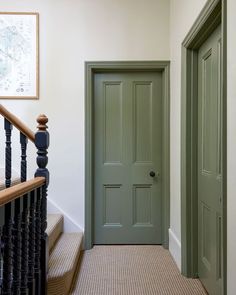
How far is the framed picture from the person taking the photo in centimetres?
360

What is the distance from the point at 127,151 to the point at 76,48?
51.1 inches

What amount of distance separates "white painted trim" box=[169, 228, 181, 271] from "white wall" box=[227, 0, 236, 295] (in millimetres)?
1278

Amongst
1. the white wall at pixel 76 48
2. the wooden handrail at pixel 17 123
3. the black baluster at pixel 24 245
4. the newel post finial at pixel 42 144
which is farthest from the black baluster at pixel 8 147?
the white wall at pixel 76 48

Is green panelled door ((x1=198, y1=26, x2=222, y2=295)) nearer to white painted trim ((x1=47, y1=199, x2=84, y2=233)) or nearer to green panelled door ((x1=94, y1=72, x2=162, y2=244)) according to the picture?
green panelled door ((x1=94, y1=72, x2=162, y2=244))

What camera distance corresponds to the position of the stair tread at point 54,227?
Answer: 9.58 feet

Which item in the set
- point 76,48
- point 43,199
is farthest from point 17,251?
point 76,48

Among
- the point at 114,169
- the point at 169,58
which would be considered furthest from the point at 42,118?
the point at 169,58

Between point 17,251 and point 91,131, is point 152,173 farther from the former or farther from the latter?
point 17,251

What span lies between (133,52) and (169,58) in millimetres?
408

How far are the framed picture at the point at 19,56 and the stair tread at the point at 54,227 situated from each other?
1340 millimetres

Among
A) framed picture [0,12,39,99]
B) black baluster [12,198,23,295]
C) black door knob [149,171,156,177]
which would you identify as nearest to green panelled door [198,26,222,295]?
black door knob [149,171,156,177]

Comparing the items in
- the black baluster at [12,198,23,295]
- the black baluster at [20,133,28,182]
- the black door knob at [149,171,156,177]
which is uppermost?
the black baluster at [20,133,28,182]

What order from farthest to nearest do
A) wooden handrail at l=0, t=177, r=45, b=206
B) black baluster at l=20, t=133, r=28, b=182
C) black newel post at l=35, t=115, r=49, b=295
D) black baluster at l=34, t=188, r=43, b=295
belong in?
black baluster at l=20, t=133, r=28, b=182, black newel post at l=35, t=115, r=49, b=295, black baluster at l=34, t=188, r=43, b=295, wooden handrail at l=0, t=177, r=45, b=206

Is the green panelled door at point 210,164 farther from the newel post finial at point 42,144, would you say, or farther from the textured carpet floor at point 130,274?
the newel post finial at point 42,144
